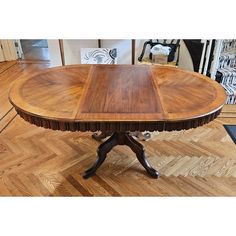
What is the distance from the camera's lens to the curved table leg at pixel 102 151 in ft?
5.38

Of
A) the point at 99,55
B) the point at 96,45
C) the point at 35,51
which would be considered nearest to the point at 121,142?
the point at 99,55

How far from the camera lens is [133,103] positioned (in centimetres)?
117

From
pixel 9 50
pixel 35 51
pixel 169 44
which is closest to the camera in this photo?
pixel 169 44

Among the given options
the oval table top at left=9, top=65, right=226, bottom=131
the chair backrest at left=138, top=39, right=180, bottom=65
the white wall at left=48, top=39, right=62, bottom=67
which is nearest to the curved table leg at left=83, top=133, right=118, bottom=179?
the oval table top at left=9, top=65, right=226, bottom=131

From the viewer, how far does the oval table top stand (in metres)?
1.05

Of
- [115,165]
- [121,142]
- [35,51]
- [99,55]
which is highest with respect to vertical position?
[99,55]

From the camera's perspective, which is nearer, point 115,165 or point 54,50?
point 115,165

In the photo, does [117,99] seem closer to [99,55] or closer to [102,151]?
[102,151]

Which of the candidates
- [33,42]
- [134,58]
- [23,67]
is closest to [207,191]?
[134,58]

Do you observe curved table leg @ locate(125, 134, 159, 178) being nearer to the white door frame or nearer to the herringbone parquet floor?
the herringbone parquet floor

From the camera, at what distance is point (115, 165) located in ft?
5.79

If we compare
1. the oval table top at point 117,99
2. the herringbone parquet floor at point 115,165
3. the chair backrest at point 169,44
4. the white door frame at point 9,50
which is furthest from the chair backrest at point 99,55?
the white door frame at point 9,50

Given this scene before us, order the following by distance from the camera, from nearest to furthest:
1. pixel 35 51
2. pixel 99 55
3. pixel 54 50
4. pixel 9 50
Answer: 1. pixel 99 55
2. pixel 54 50
3. pixel 9 50
4. pixel 35 51

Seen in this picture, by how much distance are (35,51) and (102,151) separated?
4130mm
